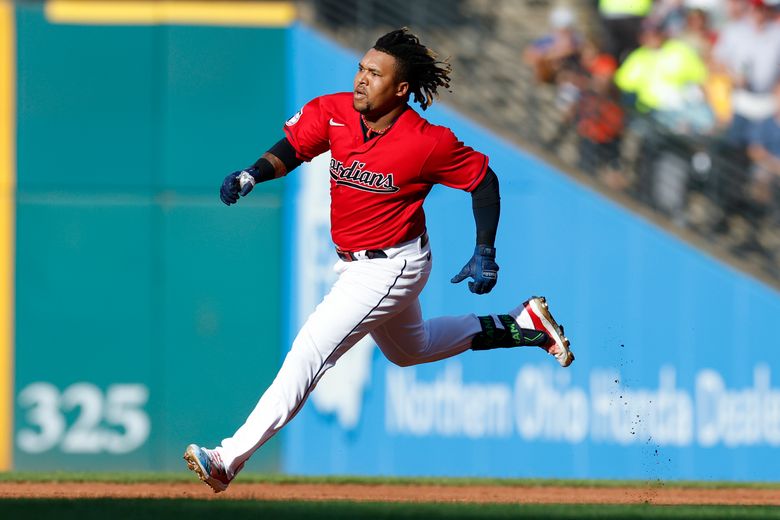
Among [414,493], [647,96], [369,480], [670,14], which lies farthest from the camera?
[670,14]

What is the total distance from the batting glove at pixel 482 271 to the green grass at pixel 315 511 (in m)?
1.07

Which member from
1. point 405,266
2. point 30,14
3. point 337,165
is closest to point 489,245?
point 405,266

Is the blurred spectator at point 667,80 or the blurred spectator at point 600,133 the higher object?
the blurred spectator at point 667,80

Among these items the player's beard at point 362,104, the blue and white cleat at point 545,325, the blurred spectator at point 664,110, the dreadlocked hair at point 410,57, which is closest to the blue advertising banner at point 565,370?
the blurred spectator at point 664,110

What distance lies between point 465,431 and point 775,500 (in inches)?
118

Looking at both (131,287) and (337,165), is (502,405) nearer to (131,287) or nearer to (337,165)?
(131,287)

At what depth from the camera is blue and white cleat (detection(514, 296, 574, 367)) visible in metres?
7.66

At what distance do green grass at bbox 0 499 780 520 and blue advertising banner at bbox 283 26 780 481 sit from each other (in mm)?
3502

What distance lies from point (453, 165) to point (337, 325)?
95 cm

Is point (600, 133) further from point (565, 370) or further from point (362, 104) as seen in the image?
point (362, 104)

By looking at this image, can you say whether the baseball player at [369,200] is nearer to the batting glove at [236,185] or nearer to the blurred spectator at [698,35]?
the batting glove at [236,185]

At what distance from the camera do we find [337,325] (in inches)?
260

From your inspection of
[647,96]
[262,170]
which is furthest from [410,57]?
[647,96]

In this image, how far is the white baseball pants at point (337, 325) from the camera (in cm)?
648
